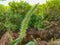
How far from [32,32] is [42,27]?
1.36 ft

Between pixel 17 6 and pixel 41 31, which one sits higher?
pixel 17 6

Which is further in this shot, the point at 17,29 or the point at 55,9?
the point at 55,9

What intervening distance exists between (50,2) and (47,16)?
0.90 ft

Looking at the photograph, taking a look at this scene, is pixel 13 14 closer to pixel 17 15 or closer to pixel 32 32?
pixel 17 15

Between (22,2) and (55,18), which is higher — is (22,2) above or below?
above

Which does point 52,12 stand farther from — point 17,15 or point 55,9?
point 17,15

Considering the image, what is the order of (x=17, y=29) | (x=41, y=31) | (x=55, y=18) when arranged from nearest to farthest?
(x=41, y=31) < (x=17, y=29) < (x=55, y=18)

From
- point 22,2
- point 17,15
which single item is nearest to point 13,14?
point 17,15

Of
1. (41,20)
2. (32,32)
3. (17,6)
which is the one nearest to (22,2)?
(17,6)

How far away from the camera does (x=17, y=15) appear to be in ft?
12.1

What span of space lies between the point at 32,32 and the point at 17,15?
1.57 ft

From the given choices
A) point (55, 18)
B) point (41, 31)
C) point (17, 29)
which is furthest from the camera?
point (55, 18)

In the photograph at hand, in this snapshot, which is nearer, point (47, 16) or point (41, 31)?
point (41, 31)

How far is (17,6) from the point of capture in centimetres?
386
